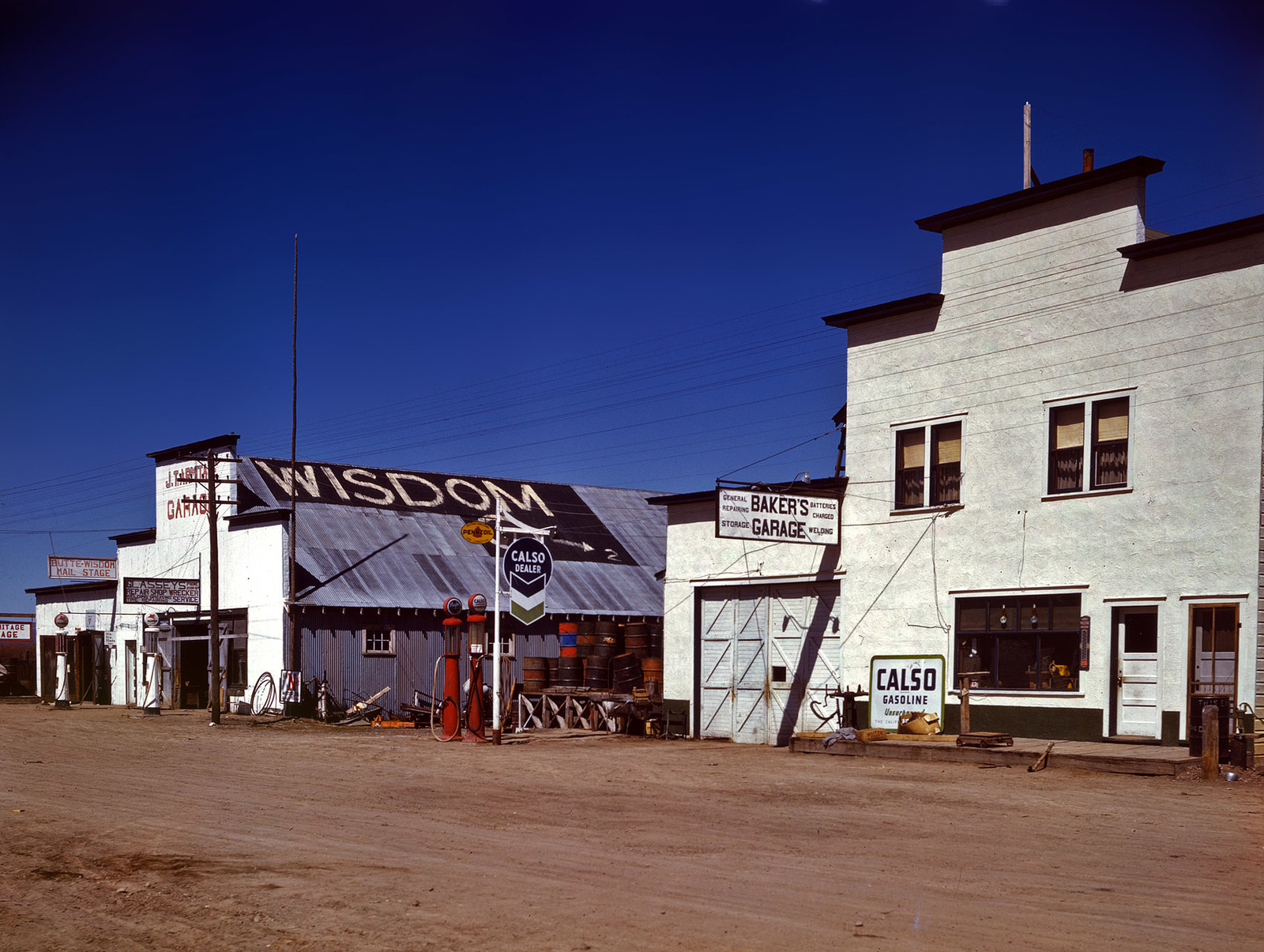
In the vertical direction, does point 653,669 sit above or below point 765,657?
below

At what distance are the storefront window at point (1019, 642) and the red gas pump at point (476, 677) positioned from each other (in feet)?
31.2

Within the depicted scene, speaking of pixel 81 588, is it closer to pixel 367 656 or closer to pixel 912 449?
pixel 367 656

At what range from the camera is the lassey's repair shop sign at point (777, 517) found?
23.4 m

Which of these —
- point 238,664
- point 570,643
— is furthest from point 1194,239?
point 238,664

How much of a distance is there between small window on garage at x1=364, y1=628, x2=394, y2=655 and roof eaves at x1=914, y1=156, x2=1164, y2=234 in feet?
77.0

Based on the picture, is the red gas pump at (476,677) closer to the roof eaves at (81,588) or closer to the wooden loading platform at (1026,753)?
the wooden loading platform at (1026,753)

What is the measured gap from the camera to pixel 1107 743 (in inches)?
795

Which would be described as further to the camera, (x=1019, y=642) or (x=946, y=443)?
(x=946, y=443)

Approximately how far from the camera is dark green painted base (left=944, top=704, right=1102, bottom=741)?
20766 mm

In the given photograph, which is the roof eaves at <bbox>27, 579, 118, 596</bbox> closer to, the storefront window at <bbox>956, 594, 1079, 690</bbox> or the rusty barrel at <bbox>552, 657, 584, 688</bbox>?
the rusty barrel at <bbox>552, 657, 584, 688</bbox>

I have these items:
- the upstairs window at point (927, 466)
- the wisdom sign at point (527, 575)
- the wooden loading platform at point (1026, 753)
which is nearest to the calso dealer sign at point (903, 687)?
the wooden loading platform at point (1026, 753)

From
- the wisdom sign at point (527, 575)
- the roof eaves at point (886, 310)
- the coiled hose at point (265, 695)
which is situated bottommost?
the coiled hose at point (265, 695)

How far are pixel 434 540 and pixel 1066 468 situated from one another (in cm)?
2791

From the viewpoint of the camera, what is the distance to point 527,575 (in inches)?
1094
